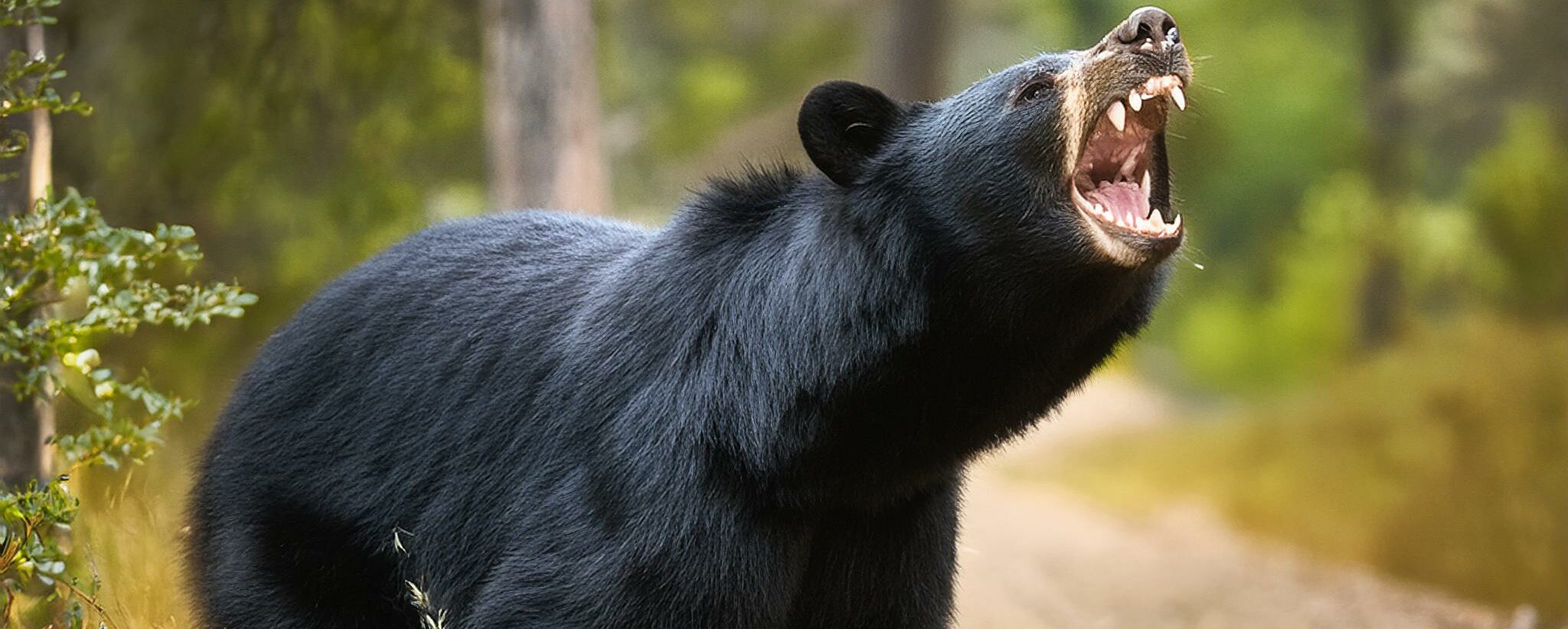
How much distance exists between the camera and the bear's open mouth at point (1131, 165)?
10.7ft

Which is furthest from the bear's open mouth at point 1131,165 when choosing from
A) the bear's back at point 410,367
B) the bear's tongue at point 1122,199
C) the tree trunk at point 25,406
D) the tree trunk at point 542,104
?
the tree trunk at point 542,104

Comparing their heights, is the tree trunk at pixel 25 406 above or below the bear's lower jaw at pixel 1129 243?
below

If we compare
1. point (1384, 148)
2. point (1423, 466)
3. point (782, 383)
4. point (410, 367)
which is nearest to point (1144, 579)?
point (1423, 466)

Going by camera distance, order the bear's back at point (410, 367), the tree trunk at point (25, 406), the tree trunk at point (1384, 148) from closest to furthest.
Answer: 1. the bear's back at point (410, 367)
2. the tree trunk at point (25, 406)
3. the tree trunk at point (1384, 148)

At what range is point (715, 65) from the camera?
19016 mm

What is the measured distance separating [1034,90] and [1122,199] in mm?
314

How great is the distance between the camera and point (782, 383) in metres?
3.43

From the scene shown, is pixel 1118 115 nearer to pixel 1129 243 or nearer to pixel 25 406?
pixel 1129 243

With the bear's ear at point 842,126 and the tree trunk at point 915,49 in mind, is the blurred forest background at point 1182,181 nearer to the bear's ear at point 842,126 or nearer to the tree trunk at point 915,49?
the tree trunk at point 915,49

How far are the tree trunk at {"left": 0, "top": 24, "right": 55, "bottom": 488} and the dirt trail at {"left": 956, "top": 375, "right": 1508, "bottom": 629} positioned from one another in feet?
15.6

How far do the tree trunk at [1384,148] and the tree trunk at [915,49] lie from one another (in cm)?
373

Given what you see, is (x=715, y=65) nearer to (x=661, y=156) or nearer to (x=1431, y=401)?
(x=661, y=156)

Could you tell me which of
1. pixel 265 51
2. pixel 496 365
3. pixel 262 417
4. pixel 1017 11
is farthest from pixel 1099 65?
pixel 1017 11

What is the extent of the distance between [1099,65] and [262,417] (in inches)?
92.0
